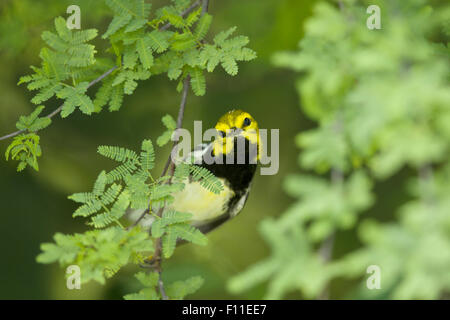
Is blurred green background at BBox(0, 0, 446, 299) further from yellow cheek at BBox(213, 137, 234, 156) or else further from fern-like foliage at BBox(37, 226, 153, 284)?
fern-like foliage at BBox(37, 226, 153, 284)

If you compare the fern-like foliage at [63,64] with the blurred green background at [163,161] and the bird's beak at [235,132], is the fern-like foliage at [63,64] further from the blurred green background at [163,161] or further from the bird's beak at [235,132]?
the blurred green background at [163,161]

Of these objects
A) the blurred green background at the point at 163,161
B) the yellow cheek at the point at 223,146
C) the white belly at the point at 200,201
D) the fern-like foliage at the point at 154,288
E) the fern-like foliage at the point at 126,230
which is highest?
the blurred green background at the point at 163,161

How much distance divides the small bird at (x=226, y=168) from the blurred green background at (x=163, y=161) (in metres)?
0.71

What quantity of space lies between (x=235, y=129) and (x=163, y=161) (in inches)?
49.7

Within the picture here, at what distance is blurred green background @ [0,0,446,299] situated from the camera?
2557 mm

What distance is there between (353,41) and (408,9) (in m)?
0.15

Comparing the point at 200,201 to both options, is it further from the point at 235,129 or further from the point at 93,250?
the point at 93,250

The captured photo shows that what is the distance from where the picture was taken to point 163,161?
2.84 meters

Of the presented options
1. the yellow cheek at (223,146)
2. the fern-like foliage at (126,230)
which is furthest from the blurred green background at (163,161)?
the fern-like foliage at (126,230)

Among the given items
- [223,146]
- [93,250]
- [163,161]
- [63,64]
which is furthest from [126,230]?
[163,161]

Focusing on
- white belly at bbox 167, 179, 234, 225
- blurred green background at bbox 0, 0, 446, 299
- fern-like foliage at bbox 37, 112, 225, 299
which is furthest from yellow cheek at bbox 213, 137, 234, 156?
blurred green background at bbox 0, 0, 446, 299

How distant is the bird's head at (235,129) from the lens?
5.38 feet

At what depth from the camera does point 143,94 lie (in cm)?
278
